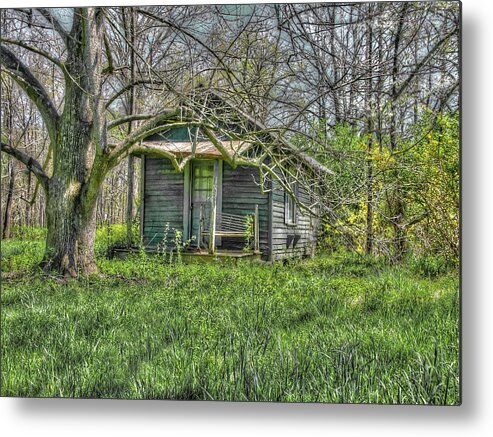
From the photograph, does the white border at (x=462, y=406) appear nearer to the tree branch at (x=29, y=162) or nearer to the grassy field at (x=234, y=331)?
the grassy field at (x=234, y=331)

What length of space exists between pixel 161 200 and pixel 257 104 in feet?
2.76

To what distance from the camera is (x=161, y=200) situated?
11.3 feet

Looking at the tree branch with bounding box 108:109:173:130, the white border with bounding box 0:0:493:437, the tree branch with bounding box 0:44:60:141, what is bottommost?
the white border with bounding box 0:0:493:437

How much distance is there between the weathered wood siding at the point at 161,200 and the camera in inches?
133

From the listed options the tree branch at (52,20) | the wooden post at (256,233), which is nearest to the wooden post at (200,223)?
the wooden post at (256,233)

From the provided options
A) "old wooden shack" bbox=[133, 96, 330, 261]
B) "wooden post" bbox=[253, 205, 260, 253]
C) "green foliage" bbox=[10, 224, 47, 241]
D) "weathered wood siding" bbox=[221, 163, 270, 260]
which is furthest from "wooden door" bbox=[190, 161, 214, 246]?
"green foliage" bbox=[10, 224, 47, 241]

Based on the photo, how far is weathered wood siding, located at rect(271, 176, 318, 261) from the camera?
10.6ft

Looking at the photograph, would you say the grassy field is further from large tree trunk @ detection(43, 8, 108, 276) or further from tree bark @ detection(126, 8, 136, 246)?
tree bark @ detection(126, 8, 136, 246)

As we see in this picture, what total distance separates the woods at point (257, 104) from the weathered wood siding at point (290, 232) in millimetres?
80

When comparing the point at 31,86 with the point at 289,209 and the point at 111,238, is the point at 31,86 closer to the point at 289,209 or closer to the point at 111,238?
the point at 111,238

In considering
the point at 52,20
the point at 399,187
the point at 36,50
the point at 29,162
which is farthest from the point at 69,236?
the point at 399,187

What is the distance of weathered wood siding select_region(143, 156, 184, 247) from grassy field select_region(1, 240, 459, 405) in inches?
7.0

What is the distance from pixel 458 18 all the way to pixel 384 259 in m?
1.38

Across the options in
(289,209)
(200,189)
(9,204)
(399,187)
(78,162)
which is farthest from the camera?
(78,162)
